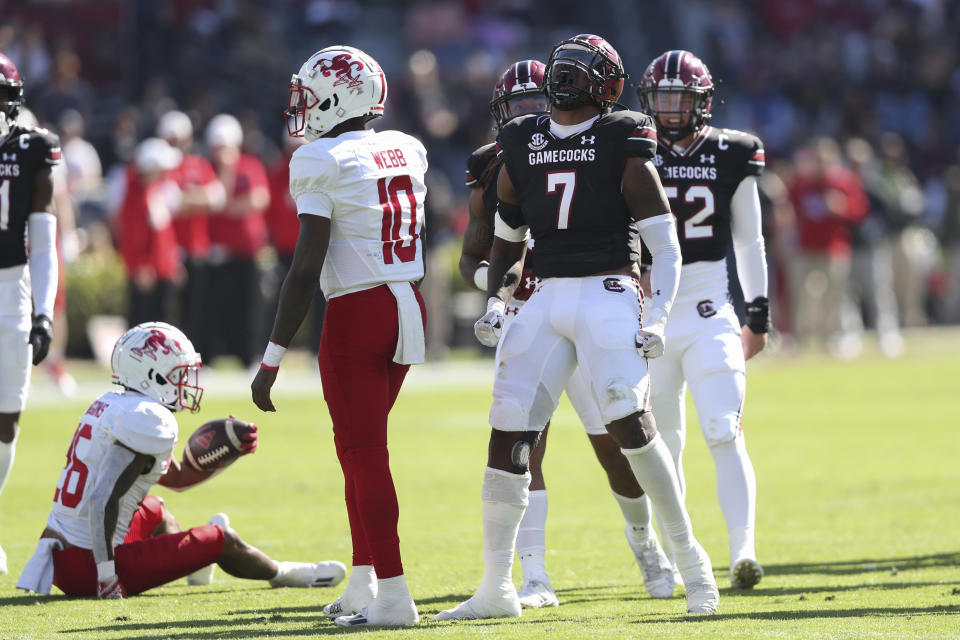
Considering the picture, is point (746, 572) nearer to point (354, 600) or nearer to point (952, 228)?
point (354, 600)

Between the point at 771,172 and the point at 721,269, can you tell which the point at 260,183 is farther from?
the point at 721,269

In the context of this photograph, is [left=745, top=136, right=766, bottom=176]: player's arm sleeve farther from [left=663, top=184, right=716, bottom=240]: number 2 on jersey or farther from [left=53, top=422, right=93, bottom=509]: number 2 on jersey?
[left=53, top=422, right=93, bottom=509]: number 2 on jersey

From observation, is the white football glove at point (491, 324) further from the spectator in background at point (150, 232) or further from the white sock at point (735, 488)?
the spectator in background at point (150, 232)

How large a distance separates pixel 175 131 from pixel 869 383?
7263mm

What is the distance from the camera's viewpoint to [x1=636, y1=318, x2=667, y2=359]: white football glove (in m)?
5.40

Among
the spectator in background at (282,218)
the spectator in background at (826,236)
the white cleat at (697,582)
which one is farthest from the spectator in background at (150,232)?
the white cleat at (697,582)

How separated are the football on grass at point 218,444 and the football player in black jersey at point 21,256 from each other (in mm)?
938

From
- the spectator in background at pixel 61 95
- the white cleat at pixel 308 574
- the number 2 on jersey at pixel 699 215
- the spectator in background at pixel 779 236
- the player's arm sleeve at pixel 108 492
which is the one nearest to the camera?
the player's arm sleeve at pixel 108 492

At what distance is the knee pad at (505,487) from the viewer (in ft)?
18.3

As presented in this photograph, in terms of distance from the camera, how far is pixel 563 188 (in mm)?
5555

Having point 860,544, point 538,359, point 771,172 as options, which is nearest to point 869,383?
point 771,172

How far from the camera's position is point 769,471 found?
10.3 meters

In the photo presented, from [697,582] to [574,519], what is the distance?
2832 mm

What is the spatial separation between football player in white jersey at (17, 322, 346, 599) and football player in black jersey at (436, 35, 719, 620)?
1.12 metres
